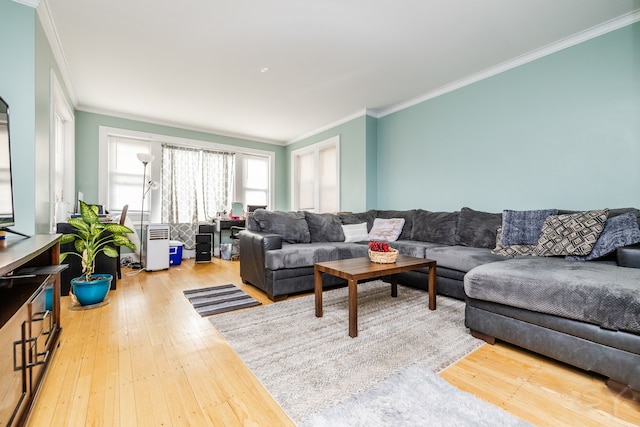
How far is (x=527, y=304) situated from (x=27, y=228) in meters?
3.53

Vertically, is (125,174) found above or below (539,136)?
below

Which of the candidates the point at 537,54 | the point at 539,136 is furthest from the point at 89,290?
the point at 537,54

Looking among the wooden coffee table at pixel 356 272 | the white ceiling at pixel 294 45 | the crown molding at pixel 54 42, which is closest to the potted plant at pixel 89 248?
the crown molding at pixel 54 42

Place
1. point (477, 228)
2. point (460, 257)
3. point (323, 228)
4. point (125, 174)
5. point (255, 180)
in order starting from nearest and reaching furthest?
point (460, 257)
point (477, 228)
point (323, 228)
point (125, 174)
point (255, 180)

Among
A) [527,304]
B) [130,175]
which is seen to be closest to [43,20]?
[130,175]

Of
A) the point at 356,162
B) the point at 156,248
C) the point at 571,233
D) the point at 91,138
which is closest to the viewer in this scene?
the point at 571,233

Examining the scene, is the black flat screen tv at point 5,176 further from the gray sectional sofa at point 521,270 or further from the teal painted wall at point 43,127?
the gray sectional sofa at point 521,270

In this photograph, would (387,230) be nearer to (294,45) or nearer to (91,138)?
(294,45)

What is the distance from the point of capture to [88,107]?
4.52 m

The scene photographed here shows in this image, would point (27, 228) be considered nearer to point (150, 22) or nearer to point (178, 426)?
point (150, 22)

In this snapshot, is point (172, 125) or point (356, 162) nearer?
point (356, 162)

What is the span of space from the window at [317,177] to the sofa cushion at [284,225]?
176 cm

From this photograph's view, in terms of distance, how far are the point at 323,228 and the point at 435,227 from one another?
54.2 inches

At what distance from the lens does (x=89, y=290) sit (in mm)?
2588
